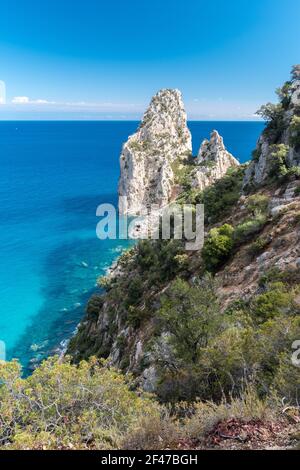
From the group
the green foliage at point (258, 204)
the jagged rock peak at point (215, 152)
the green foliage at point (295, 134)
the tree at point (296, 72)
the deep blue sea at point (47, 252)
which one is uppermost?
the tree at point (296, 72)

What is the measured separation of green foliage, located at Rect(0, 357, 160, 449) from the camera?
7.86 meters

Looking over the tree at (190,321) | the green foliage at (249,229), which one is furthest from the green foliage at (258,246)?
the tree at (190,321)

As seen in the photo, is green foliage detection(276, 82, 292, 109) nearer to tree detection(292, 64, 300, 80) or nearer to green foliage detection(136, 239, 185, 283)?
tree detection(292, 64, 300, 80)

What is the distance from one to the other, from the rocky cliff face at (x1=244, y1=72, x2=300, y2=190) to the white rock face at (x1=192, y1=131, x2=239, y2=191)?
42195mm

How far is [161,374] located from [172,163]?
8197cm

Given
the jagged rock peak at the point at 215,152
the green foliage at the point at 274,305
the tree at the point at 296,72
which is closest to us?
the green foliage at the point at 274,305

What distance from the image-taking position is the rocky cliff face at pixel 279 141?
2600 cm

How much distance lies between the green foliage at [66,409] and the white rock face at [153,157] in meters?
75.7

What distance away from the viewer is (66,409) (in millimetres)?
9336

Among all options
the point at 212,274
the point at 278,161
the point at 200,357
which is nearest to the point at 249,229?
the point at 212,274

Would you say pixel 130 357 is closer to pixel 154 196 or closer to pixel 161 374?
pixel 161 374

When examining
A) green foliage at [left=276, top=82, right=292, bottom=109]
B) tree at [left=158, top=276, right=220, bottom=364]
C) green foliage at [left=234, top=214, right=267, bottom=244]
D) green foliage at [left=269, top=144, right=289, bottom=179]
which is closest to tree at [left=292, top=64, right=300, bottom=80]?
green foliage at [left=276, top=82, right=292, bottom=109]

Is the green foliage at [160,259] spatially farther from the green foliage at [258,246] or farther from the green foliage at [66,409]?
the green foliage at [66,409]
